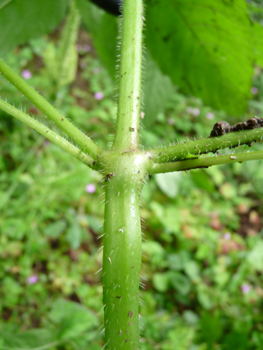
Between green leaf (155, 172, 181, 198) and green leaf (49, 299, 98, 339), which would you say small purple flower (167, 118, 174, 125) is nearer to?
green leaf (155, 172, 181, 198)

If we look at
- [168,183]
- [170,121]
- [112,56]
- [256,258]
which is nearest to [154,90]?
[112,56]

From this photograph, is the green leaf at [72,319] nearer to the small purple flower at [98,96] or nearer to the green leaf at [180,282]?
the green leaf at [180,282]

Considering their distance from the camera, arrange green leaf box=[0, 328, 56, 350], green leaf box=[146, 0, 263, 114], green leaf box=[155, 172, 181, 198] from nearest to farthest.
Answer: green leaf box=[146, 0, 263, 114]
green leaf box=[0, 328, 56, 350]
green leaf box=[155, 172, 181, 198]

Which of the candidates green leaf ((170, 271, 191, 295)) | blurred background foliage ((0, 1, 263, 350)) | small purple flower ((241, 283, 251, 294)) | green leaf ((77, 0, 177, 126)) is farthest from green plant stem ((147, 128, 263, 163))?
small purple flower ((241, 283, 251, 294))

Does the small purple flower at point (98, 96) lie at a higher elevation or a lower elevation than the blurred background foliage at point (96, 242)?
higher

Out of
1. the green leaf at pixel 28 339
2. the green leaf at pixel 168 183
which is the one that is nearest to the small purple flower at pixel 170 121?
the green leaf at pixel 168 183

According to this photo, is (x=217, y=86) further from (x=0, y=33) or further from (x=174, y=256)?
(x=174, y=256)
